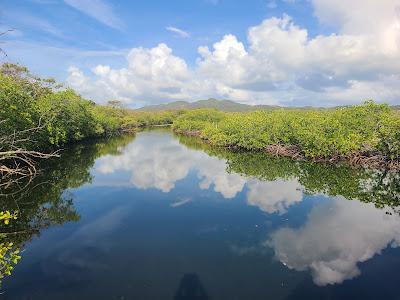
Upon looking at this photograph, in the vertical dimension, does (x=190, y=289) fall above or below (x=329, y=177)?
below

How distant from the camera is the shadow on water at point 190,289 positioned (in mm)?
12344

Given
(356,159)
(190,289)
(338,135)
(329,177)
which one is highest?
(338,135)

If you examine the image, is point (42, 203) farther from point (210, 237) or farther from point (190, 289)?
point (190, 289)

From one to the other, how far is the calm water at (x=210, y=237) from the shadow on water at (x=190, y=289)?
0.13ft

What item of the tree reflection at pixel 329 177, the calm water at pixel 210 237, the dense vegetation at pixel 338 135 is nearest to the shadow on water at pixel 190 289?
the calm water at pixel 210 237

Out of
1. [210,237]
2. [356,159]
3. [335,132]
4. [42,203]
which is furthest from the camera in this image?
[335,132]

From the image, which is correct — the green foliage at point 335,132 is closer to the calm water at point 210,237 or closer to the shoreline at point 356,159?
the shoreline at point 356,159

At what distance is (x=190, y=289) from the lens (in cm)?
1288

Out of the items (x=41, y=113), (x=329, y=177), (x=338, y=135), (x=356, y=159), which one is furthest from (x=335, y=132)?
(x=41, y=113)

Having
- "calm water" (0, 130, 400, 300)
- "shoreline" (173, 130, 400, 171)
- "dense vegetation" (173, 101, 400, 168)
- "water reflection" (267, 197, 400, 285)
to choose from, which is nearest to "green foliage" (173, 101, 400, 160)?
"dense vegetation" (173, 101, 400, 168)

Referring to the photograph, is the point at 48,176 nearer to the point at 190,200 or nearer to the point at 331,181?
the point at 190,200

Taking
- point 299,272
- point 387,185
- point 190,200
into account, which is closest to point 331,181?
point 387,185

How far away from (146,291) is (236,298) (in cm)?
339

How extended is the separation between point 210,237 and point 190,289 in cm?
519
